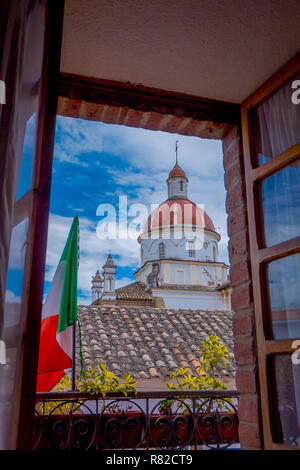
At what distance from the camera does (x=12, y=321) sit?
0.83m

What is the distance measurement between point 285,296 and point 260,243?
0.25 metres

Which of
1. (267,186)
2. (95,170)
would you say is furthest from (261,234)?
(95,170)

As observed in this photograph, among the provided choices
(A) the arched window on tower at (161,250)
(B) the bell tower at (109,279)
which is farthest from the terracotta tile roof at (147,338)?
(A) the arched window on tower at (161,250)

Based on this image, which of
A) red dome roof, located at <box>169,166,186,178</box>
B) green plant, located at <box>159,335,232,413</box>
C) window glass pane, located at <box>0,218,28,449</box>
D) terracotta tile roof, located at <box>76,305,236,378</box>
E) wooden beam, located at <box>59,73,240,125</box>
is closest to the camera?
window glass pane, located at <box>0,218,28,449</box>

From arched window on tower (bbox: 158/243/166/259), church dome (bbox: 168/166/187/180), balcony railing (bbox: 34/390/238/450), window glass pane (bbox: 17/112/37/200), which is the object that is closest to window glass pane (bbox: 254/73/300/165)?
window glass pane (bbox: 17/112/37/200)

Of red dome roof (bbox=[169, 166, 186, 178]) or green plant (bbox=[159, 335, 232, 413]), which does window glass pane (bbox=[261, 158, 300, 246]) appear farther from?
red dome roof (bbox=[169, 166, 186, 178])

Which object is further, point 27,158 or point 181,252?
point 181,252

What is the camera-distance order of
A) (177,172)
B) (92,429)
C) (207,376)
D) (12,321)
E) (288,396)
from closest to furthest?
(12,321) → (288,396) → (92,429) → (207,376) → (177,172)

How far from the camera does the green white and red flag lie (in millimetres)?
3287

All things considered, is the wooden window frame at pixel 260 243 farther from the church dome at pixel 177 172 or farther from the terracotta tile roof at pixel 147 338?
the church dome at pixel 177 172

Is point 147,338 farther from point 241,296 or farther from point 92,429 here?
point 241,296

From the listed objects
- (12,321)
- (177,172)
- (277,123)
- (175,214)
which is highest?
(177,172)

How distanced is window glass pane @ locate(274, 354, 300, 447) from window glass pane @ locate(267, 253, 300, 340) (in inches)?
3.8

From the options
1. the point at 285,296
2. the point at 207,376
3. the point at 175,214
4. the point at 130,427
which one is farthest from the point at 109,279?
the point at 285,296
